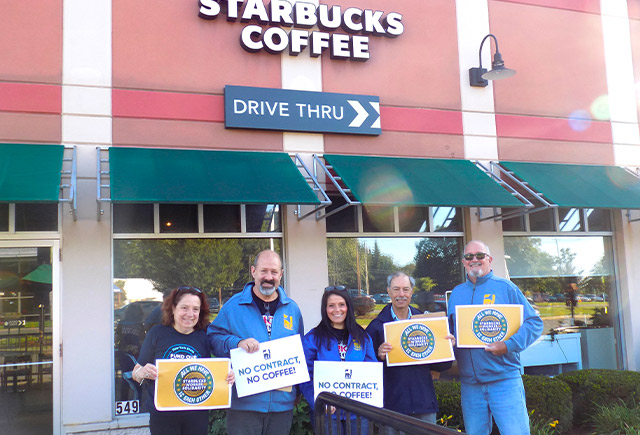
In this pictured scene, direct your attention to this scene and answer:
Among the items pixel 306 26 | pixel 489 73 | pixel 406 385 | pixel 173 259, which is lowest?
pixel 406 385

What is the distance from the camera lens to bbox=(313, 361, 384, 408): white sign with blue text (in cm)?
414

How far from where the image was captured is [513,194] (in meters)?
8.65

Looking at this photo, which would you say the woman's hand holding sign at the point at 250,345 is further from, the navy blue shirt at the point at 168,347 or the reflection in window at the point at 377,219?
the reflection in window at the point at 377,219

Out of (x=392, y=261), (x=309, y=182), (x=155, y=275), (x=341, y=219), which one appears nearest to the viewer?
(x=155, y=275)

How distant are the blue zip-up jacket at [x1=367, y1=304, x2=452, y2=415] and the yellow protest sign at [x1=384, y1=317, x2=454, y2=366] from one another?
8 cm

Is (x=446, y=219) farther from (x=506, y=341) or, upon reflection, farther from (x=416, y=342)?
(x=416, y=342)

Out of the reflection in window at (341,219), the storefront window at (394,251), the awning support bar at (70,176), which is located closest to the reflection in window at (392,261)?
the storefront window at (394,251)

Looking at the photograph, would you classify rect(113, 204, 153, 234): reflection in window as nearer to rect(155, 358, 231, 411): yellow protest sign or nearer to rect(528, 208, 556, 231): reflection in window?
rect(155, 358, 231, 411): yellow protest sign

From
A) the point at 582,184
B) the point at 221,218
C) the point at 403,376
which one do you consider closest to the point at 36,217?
the point at 221,218

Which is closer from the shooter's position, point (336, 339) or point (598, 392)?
point (336, 339)

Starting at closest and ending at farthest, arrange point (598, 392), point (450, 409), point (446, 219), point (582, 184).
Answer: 1. point (450, 409)
2. point (598, 392)
3. point (582, 184)
4. point (446, 219)

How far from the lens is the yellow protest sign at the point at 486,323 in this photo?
4.76 metres

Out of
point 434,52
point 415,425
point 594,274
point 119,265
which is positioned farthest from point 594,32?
point 415,425

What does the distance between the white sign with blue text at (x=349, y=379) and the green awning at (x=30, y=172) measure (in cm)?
377
